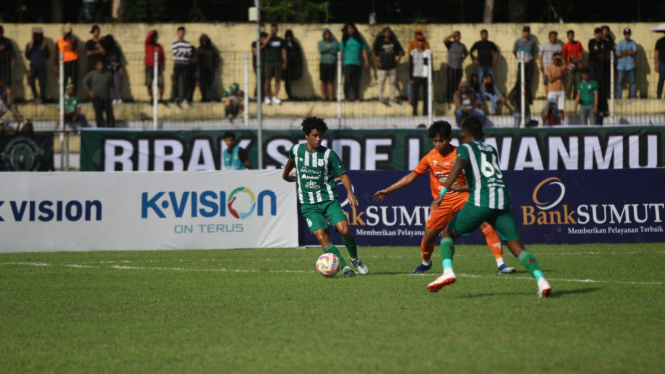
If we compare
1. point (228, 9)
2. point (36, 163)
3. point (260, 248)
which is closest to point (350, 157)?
point (260, 248)

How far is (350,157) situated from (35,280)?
12033mm

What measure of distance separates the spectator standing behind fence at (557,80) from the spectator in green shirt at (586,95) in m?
0.42

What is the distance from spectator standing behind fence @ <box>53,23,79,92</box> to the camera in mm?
23047

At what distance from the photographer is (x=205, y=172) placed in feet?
53.6

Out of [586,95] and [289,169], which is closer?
[289,169]

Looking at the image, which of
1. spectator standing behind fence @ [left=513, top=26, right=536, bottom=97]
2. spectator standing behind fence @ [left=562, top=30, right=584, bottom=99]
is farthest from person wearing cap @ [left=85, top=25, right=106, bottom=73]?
spectator standing behind fence @ [left=562, top=30, right=584, bottom=99]

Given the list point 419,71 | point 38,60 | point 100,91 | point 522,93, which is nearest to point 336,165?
point 419,71

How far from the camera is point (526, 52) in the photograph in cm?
2309

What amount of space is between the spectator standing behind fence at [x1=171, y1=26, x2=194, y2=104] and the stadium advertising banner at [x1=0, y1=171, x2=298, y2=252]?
24.4 feet

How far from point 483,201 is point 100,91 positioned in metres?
16.1

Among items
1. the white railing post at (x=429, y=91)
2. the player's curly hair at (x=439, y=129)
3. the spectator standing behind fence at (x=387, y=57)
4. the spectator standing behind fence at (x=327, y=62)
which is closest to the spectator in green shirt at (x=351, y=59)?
the spectator standing behind fence at (x=327, y=62)

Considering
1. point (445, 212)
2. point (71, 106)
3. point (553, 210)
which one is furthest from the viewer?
point (71, 106)

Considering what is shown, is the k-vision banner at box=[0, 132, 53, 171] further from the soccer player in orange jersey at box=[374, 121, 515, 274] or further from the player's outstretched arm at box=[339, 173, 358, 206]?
the soccer player in orange jersey at box=[374, 121, 515, 274]

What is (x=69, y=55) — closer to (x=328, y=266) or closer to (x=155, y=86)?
(x=155, y=86)
